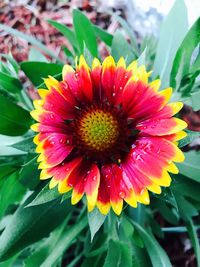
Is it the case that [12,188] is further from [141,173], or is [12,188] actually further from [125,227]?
[141,173]

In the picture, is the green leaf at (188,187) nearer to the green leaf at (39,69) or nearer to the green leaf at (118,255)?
the green leaf at (118,255)

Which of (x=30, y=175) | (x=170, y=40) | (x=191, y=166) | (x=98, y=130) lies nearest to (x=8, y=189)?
(x=30, y=175)

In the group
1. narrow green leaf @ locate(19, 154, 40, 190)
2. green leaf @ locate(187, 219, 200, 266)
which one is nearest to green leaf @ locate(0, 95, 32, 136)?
narrow green leaf @ locate(19, 154, 40, 190)

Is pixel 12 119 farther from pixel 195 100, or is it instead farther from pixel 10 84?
pixel 195 100

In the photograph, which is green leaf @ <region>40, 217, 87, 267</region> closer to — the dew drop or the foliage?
the foliage

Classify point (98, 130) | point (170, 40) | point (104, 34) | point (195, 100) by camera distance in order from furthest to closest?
point (104, 34) < point (170, 40) < point (195, 100) < point (98, 130)
